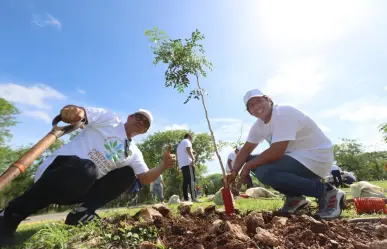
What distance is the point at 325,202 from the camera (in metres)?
3.09

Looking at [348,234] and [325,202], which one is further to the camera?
[325,202]

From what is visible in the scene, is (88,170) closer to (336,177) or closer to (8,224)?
(8,224)

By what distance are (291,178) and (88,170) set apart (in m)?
2.06

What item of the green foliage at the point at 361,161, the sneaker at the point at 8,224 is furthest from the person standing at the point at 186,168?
the green foliage at the point at 361,161

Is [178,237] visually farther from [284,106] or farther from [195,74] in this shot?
[195,74]

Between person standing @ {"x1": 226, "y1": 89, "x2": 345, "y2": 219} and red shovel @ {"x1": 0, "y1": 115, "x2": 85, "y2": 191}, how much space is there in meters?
1.89

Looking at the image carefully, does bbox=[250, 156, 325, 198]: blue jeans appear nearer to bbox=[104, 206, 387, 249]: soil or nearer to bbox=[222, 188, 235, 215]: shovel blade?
bbox=[222, 188, 235, 215]: shovel blade

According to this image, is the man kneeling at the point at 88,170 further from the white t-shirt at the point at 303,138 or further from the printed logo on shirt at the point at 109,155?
the white t-shirt at the point at 303,138

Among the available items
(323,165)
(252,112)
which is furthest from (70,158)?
(323,165)

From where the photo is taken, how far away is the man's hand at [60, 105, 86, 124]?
267 centimetres

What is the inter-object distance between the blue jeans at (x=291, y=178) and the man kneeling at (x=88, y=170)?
109 cm

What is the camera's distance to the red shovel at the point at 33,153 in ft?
5.88

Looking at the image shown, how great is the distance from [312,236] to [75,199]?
230cm

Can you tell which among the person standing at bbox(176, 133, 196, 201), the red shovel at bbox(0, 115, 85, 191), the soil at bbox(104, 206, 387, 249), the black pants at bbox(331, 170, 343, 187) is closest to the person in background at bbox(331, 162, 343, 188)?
the black pants at bbox(331, 170, 343, 187)
